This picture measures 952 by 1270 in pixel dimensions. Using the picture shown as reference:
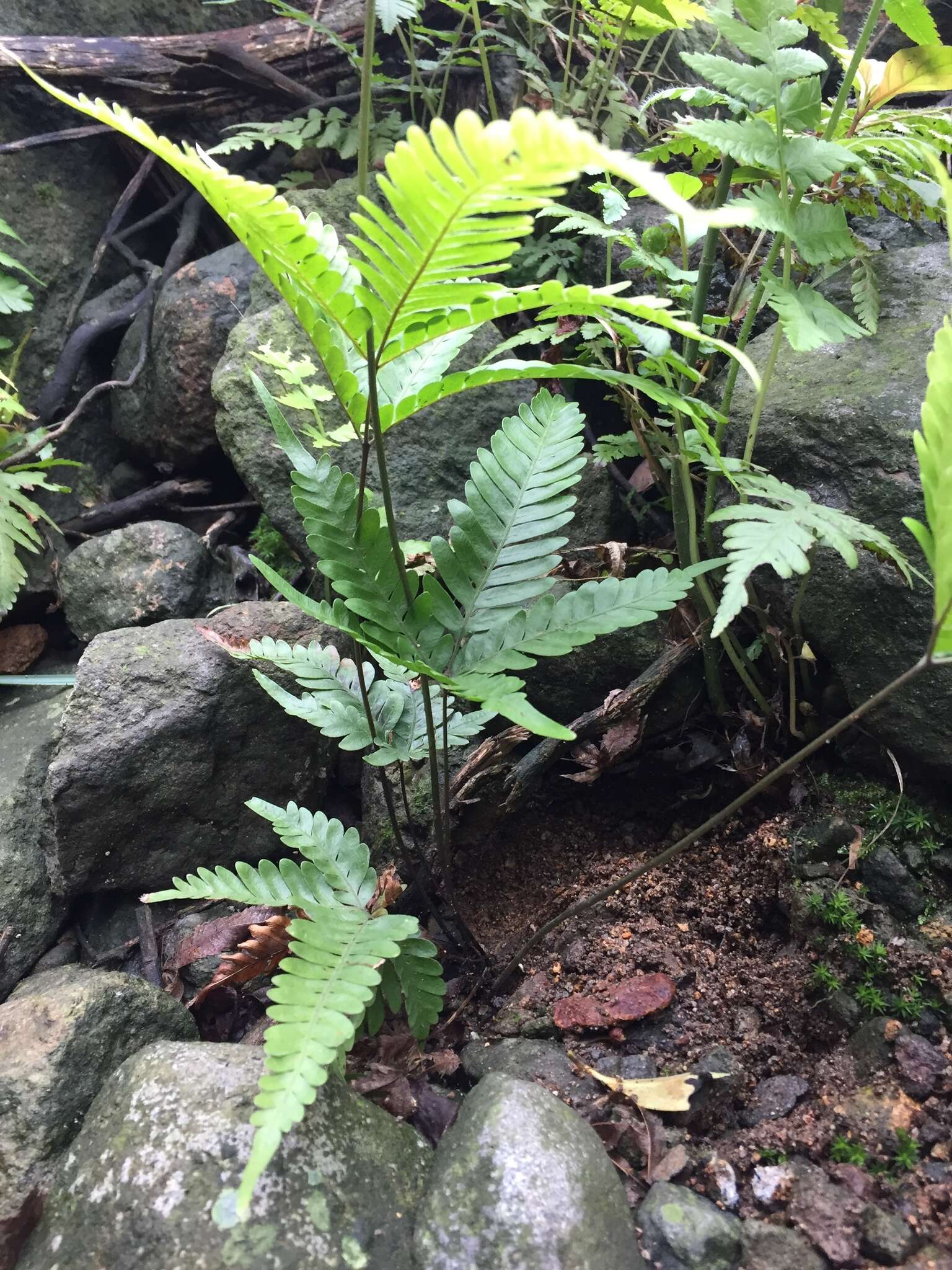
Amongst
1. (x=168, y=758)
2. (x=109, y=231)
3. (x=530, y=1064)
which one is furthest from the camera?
(x=109, y=231)

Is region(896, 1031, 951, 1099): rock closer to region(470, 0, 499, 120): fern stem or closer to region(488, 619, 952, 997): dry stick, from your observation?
region(488, 619, 952, 997): dry stick

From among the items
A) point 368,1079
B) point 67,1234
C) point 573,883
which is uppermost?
point 67,1234

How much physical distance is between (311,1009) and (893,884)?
52.8 inches

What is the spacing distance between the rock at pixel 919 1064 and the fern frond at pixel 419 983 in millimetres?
916

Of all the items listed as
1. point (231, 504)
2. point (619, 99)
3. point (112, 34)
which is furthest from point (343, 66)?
point (231, 504)

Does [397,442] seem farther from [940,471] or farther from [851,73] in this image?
[940,471]

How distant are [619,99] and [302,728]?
2679 mm

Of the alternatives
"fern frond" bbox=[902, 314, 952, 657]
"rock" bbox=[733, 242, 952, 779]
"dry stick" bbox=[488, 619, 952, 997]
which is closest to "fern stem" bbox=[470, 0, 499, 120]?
"rock" bbox=[733, 242, 952, 779]

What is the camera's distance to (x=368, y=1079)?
1624 mm

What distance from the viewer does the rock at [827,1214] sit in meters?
1.30

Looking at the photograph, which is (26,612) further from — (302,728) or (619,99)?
(619,99)

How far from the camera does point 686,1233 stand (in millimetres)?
1324

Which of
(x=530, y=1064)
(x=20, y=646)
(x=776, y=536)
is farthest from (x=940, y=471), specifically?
(x=20, y=646)

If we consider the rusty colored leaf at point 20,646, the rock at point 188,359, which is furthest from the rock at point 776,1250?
the rock at point 188,359
